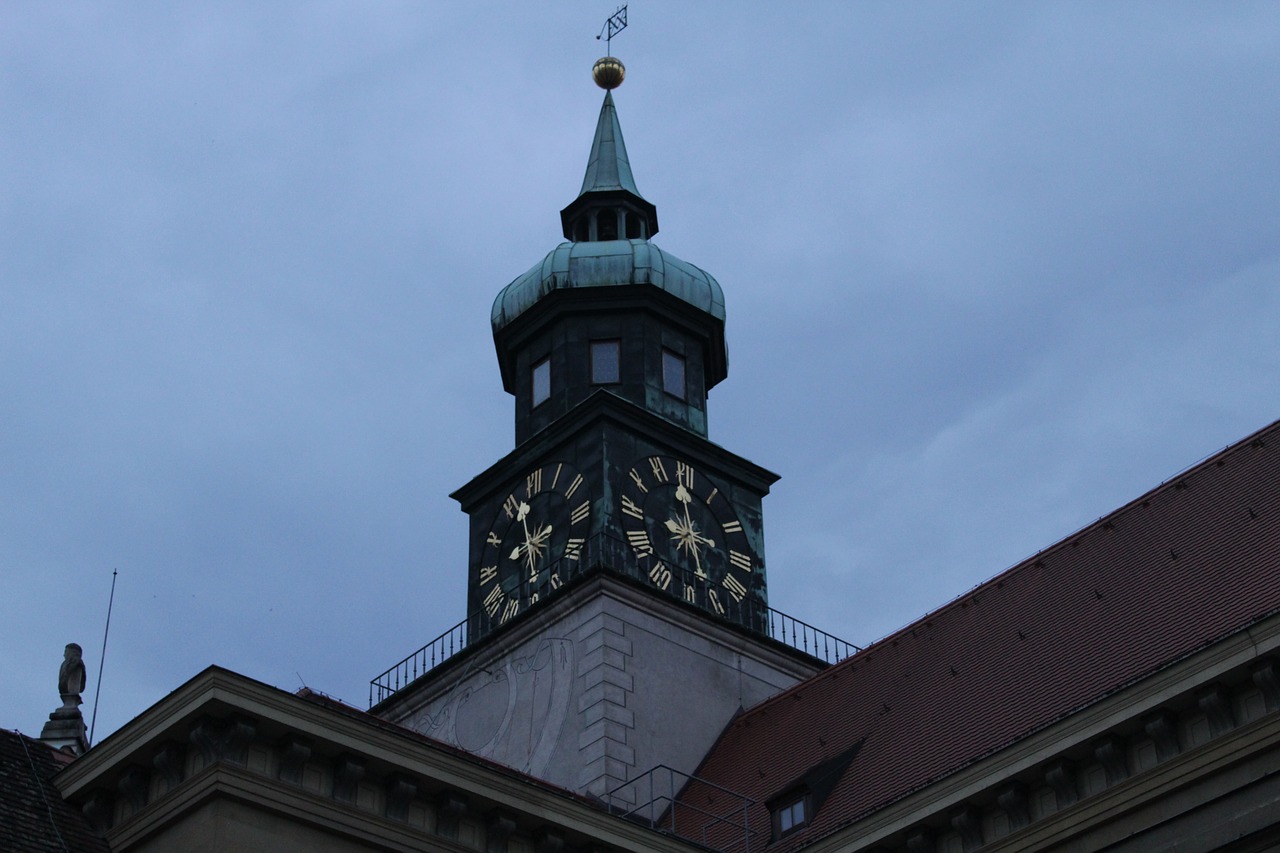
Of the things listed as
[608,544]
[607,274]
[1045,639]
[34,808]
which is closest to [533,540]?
[608,544]

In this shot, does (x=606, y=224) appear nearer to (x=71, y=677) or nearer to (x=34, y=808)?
(x=71, y=677)

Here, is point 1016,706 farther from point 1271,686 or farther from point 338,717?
point 338,717

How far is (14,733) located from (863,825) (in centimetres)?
948

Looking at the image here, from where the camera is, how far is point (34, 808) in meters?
20.7

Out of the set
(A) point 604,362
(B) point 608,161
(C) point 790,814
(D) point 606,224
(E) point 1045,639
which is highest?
(B) point 608,161

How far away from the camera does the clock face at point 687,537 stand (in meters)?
35.6

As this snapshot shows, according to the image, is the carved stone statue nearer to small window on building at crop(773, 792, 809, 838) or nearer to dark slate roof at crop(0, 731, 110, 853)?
dark slate roof at crop(0, 731, 110, 853)

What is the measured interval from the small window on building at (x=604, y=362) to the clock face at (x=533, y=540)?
219 cm

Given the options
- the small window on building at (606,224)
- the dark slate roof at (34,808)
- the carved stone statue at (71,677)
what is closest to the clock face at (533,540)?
the small window on building at (606,224)

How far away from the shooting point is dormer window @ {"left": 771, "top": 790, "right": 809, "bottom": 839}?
89.5 feet

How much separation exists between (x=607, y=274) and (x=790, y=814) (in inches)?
575

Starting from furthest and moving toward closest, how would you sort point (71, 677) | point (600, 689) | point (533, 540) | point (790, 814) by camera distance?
1. point (533, 540)
2. point (600, 689)
3. point (790, 814)
4. point (71, 677)

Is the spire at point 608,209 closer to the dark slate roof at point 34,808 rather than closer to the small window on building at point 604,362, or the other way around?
the small window on building at point 604,362

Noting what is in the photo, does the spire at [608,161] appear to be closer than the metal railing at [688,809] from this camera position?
No
